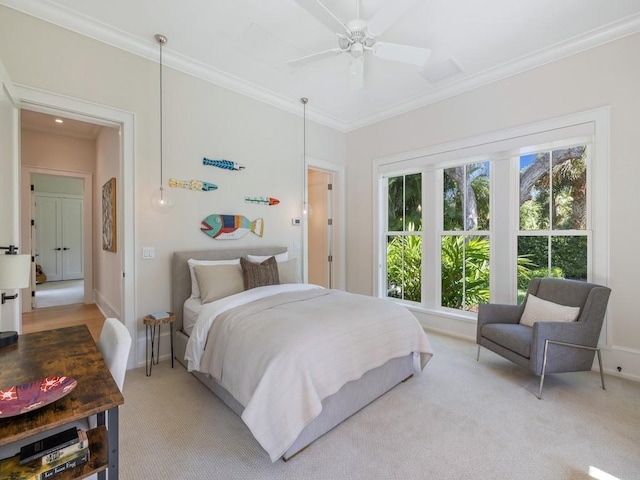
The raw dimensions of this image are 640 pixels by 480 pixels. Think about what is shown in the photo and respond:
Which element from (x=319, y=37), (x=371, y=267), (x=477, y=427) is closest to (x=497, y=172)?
(x=371, y=267)

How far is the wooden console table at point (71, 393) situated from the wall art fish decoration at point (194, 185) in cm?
190

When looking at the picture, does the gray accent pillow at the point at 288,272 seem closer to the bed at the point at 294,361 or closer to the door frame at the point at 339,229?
the bed at the point at 294,361

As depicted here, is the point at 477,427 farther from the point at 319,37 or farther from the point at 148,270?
the point at 319,37

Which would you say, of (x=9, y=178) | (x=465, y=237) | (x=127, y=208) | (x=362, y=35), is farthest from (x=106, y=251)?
(x=465, y=237)

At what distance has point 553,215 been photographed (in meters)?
3.22

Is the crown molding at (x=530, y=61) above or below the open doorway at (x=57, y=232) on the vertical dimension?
above

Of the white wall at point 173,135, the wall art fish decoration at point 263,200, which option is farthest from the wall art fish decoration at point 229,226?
the wall art fish decoration at point 263,200

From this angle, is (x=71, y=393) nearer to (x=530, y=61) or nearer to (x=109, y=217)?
(x=109, y=217)

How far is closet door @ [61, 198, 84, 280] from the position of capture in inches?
311

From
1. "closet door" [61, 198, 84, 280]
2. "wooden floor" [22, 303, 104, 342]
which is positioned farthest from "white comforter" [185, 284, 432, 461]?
"closet door" [61, 198, 84, 280]

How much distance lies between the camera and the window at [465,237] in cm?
371

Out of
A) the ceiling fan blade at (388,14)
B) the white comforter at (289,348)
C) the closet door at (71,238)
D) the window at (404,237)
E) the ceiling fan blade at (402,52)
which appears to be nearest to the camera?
the white comforter at (289,348)

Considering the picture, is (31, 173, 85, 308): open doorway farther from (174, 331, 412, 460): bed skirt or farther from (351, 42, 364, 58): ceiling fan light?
(351, 42, 364, 58): ceiling fan light

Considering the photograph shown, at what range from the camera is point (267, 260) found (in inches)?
133
